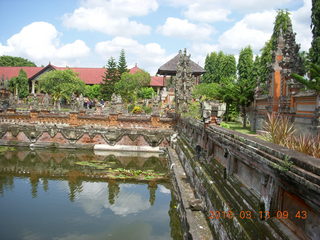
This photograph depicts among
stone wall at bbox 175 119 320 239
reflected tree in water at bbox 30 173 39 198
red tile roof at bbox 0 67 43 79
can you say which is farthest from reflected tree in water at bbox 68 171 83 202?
red tile roof at bbox 0 67 43 79

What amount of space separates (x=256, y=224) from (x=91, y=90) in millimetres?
48617

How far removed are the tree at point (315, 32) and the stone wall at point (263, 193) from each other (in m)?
21.6

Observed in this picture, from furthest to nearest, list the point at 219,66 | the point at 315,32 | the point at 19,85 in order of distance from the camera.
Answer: the point at 219,66 < the point at 19,85 < the point at 315,32

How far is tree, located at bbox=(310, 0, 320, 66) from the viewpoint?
75.3ft

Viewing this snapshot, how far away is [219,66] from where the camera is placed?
2127 inches

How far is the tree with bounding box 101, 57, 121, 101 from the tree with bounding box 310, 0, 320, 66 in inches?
1293

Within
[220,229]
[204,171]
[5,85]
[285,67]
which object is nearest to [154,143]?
[285,67]

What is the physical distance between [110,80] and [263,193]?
4813 cm

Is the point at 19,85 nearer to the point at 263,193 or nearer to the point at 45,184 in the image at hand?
the point at 45,184

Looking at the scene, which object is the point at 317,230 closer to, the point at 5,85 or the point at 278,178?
the point at 278,178

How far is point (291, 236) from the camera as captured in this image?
119 inches

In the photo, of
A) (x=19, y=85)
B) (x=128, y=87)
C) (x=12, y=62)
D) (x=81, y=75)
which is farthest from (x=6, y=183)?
(x=12, y=62)
